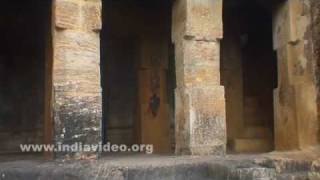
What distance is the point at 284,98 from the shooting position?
776 cm

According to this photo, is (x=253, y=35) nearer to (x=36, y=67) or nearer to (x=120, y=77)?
(x=120, y=77)

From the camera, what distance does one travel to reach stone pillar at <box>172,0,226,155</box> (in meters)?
6.62

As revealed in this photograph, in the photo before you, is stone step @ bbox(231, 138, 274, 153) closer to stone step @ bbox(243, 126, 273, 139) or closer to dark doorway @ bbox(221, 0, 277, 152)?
dark doorway @ bbox(221, 0, 277, 152)

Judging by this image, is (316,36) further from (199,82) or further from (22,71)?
(22,71)

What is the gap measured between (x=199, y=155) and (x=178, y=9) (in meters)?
2.20

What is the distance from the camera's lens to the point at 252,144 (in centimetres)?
977

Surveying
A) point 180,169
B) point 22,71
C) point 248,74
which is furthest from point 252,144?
point 22,71

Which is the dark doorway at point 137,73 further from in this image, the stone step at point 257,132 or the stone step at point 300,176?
the stone step at point 300,176

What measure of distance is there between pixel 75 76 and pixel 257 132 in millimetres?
5366

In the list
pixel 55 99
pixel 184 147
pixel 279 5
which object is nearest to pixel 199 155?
pixel 184 147

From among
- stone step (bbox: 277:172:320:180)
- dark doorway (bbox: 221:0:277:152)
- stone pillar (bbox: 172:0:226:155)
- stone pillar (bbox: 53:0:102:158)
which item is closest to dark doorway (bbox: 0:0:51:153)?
stone pillar (bbox: 53:0:102:158)

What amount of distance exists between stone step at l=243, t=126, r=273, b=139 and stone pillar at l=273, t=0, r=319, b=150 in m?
2.16

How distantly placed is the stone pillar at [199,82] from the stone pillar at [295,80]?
1427mm

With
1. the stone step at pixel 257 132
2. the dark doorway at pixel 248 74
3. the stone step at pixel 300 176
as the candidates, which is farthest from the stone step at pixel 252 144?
the stone step at pixel 300 176
